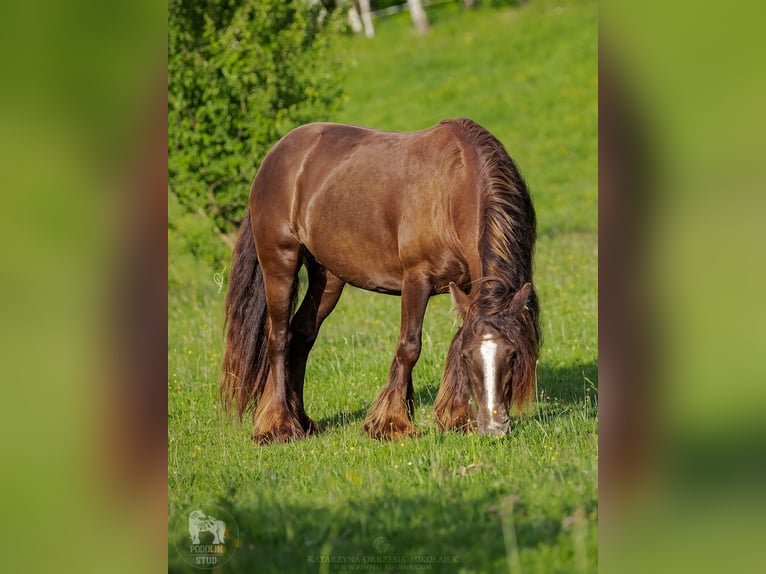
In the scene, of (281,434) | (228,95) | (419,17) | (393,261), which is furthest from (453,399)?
(419,17)

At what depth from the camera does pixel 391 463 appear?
207 inches

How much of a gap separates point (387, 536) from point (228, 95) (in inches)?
322

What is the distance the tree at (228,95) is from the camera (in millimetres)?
10742

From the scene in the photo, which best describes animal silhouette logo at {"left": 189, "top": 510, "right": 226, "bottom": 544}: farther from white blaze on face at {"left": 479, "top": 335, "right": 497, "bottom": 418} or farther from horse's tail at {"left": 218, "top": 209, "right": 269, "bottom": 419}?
horse's tail at {"left": 218, "top": 209, "right": 269, "bottom": 419}

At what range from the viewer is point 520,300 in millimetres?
5012

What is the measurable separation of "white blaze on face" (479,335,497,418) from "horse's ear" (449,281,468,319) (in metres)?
0.46

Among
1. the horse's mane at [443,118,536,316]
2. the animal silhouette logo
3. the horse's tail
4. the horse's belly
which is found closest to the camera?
the animal silhouette logo

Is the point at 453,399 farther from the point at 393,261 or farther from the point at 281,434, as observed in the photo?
the point at 281,434

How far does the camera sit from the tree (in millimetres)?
10742

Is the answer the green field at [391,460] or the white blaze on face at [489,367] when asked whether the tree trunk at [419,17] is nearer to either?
the green field at [391,460]

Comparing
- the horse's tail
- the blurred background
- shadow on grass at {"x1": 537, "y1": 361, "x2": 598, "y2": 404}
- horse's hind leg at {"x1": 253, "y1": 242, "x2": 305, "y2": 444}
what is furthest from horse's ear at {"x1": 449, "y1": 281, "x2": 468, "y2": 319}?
the blurred background

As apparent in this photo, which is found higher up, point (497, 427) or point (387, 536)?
point (387, 536)
